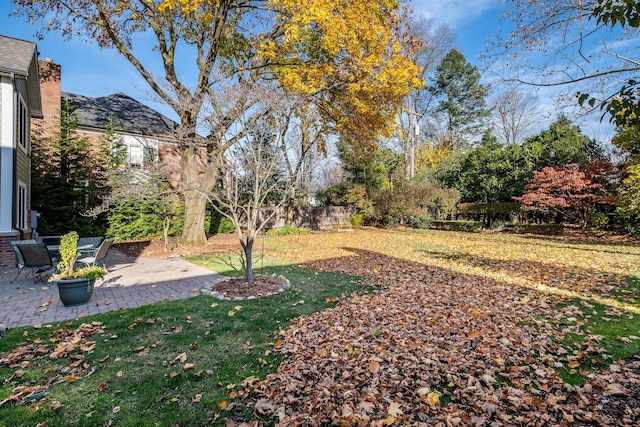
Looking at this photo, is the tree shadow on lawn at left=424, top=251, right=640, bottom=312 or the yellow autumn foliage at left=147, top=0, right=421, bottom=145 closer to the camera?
the tree shadow on lawn at left=424, top=251, right=640, bottom=312

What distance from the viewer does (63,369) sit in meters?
3.24

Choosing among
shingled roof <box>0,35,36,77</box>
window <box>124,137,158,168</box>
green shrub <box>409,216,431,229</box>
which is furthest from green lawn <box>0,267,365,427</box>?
green shrub <box>409,216,431,229</box>

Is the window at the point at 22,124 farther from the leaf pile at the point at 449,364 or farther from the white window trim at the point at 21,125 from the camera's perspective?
the leaf pile at the point at 449,364

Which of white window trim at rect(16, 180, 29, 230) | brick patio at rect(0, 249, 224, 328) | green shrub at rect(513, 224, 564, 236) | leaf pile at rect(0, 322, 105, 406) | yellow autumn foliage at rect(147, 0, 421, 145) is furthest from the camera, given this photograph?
green shrub at rect(513, 224, 564, 236)

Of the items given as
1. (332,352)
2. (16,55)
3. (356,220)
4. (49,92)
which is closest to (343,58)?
(16,55)

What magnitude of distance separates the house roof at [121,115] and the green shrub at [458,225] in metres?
17.2

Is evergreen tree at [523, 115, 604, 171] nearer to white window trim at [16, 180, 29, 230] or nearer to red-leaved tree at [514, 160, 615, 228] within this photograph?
red-leaved tree at [514, 160, 615, 228]

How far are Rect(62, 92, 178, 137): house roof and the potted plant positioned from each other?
38.1ft

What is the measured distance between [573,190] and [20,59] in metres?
22.0

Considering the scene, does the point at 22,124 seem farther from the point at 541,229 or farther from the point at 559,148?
the point at 559,148

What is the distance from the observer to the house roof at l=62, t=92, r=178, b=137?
16.3 m

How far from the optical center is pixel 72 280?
16.6 feet

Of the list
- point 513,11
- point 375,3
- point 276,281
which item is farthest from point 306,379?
point 375,3

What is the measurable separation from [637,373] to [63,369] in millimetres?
5710
